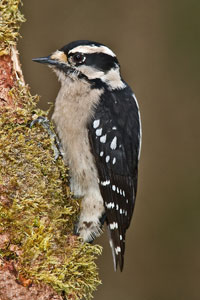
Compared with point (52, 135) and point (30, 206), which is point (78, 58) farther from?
point (30, 206)

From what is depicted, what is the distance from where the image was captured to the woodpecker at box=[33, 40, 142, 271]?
3293mm

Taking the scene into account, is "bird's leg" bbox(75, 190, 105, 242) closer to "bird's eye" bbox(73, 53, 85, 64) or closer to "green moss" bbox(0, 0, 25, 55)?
"bird's eye" bbox(73, 53, 85, 64)

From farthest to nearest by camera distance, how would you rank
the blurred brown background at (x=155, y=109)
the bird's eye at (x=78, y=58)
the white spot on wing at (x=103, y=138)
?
1. the blurred brown background at (x=155, y=109)
2. the bird's eye at (x=78, y=58)
3. the white spot on wing at (x=103, y=138)

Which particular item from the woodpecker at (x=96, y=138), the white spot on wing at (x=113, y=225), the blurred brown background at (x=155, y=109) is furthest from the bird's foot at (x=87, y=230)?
the blurred brown background at (x=155, y=109)

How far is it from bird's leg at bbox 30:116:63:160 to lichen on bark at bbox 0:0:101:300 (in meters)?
0.03

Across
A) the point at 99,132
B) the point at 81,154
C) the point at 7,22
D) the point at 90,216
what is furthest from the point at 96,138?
the point at 7,22

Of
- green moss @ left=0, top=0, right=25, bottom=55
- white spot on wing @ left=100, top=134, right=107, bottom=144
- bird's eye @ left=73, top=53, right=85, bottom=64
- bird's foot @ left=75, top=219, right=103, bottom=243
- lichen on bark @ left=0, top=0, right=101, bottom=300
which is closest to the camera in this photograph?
lichen on bark @ left=0, top=0, right=101, bottom=300

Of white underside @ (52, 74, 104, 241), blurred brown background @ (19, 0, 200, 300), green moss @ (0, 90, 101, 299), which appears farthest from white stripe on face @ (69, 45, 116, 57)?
blurred brown background @ (19, 0, 200, 300)

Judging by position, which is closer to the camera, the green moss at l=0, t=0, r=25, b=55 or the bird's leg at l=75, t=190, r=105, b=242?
the green moss at l=0, t=0, r=25, b=55

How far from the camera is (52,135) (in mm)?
3201

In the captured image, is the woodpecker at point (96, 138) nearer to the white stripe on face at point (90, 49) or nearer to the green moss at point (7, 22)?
the white stripe on face at point (90, 49)

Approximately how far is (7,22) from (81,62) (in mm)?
636

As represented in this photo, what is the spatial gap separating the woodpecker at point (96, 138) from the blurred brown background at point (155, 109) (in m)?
1.97

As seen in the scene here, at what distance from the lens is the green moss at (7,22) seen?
9.96 feet
